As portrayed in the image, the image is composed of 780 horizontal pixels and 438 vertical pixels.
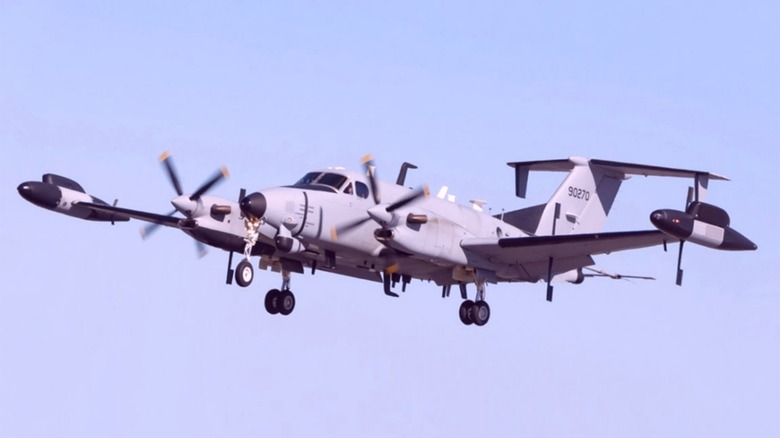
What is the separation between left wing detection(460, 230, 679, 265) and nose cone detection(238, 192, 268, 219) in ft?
18.5

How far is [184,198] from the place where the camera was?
3616 centimetres

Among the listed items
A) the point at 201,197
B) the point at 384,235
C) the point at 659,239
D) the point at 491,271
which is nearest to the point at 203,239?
the point at 201,197

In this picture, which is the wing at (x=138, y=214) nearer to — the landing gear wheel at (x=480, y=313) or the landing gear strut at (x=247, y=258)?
the landing gear strut at (x=247, y=258)

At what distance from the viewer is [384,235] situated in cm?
3634

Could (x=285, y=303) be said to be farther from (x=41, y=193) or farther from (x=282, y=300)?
(x=41, y=193)

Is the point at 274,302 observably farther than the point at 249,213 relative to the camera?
Yes

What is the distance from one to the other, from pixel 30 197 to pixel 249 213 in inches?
319

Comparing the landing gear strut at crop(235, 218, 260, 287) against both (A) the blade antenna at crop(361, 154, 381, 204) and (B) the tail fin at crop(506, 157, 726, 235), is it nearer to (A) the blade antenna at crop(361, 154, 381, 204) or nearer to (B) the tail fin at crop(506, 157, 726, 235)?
(A) the blade antenna at crop(361, 154, 381, 204)

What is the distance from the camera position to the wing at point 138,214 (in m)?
38.7

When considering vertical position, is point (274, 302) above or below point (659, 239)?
below

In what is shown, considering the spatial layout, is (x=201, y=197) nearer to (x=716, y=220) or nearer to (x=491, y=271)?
(x=491, y=271)

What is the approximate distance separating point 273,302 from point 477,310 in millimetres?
5203

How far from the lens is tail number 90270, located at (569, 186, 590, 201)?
41.7m

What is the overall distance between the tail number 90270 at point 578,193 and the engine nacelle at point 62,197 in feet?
39.6
